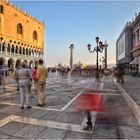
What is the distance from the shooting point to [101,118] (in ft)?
22.4

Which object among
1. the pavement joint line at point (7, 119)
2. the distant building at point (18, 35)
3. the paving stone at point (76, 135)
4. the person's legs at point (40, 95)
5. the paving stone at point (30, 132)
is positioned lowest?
the paving stone at point (76, 135)

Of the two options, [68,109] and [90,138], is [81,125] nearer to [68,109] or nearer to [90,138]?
[90,138]

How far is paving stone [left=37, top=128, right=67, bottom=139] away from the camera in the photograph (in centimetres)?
506

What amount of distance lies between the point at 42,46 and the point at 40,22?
8.74 meters

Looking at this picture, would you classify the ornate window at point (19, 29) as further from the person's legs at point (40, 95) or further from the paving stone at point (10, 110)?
the paving stone at point (10, 110)

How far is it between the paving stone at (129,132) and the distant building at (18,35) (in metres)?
53.3

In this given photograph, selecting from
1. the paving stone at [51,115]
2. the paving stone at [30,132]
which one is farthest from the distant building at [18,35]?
the paving stone at [30,132]

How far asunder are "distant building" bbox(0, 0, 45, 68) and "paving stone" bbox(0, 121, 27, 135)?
52.2 metres

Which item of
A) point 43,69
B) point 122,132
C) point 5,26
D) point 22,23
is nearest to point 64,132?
point 122,132

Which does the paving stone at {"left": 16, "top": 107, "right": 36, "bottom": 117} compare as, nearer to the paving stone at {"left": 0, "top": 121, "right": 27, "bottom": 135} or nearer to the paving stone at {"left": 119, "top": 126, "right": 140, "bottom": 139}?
the paving stone at {"left": 0, "top": 121, "right": 27, "bottom": 135}

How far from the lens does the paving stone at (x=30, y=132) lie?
16.9 feet

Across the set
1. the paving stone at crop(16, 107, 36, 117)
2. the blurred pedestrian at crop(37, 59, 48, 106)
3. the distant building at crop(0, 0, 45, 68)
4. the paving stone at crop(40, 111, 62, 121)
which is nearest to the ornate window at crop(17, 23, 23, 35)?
the distant building at crop(0, 0, 45, 68)

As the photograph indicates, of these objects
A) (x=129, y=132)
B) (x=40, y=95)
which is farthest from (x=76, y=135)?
(x=40, y=95)

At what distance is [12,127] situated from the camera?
228 inches
